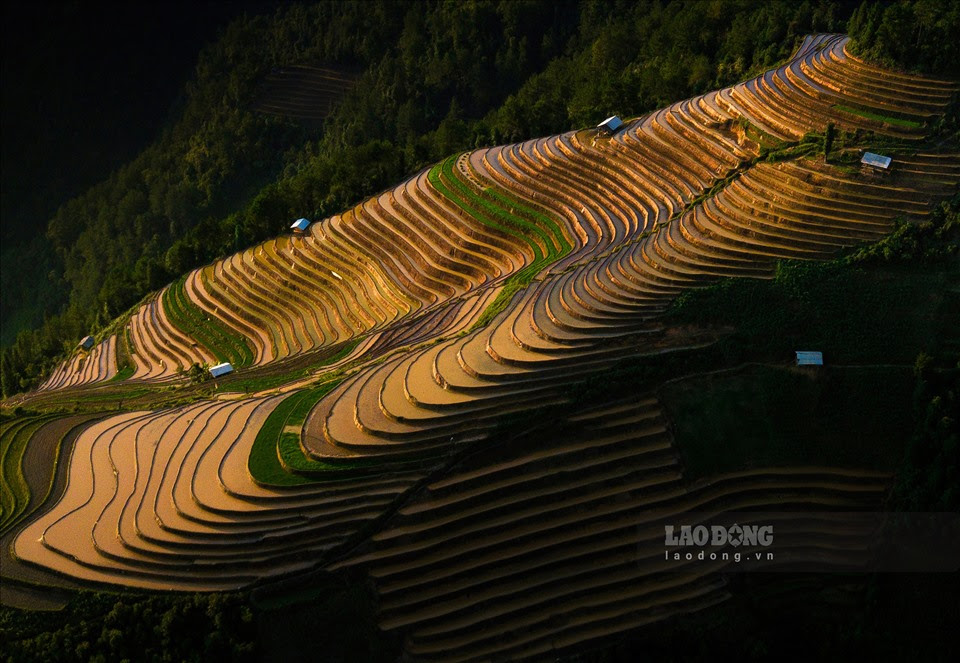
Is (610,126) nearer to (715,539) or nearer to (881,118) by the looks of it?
(881,118)

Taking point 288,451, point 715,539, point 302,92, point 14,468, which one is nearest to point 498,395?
point 288,451

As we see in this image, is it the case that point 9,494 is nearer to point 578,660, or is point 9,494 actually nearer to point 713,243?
point 578,660

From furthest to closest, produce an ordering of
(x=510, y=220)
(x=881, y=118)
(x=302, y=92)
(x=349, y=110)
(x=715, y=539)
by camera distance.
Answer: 1. (x=302, y=92)
2. (x=349, y=110)
3. (x=510, y=220)
4. (x=881, y=118)
5. (x=715, y=539)

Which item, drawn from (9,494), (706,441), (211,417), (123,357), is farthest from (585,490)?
(123,357)

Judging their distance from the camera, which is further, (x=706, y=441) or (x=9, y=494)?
(x=9, y=494)

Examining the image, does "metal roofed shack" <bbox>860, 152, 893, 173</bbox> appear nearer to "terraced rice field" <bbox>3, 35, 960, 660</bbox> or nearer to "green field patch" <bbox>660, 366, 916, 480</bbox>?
"terraced rice field" <bbox>3, 35, 960, 660</bbox>

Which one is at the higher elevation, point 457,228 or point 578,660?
point 457,228

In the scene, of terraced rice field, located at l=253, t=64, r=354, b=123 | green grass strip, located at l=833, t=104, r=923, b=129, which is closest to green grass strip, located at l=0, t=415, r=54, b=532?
green grass strip, located at l=833, t=104, r=923, b=129
